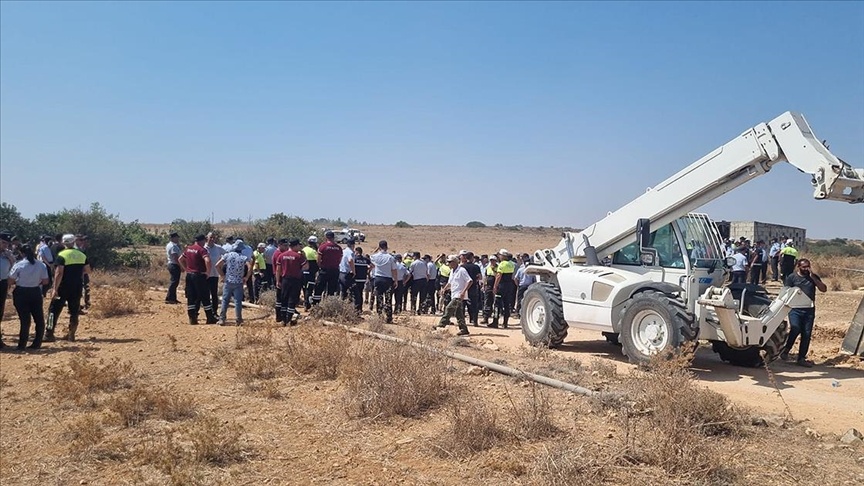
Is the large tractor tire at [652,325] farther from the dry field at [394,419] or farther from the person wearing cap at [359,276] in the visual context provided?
the person wearing cap at [359,276]

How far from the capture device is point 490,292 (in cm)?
1689

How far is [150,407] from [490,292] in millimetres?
10201

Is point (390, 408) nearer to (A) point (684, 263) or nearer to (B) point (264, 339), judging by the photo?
(B) point (264, 339)

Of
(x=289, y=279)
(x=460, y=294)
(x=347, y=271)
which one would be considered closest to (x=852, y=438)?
(x=460, y=294)

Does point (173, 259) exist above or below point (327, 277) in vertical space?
above

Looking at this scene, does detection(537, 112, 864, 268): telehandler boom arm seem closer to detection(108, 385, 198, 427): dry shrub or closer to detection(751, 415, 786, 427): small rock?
detection(751, 415, 786, 427): small rock

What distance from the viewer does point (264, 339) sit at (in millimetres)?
11211

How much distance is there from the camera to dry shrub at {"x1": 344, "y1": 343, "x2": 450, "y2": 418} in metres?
7.38

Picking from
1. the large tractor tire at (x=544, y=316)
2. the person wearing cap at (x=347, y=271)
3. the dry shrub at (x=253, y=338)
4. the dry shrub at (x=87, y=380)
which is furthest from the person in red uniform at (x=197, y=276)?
the large tractor tire at (x=544, y=316)

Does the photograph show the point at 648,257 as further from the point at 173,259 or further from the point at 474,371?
the point at 173,259

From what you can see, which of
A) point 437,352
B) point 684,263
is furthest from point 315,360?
point 684,263

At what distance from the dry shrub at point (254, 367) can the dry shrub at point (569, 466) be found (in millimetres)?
4819

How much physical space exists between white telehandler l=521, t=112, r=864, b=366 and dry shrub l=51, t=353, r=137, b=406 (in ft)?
22.7

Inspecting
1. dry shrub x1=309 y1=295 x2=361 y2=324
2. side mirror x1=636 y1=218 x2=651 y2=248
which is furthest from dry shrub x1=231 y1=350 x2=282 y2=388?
side mirror x1=636 y1=218 x2=651 y2=248
